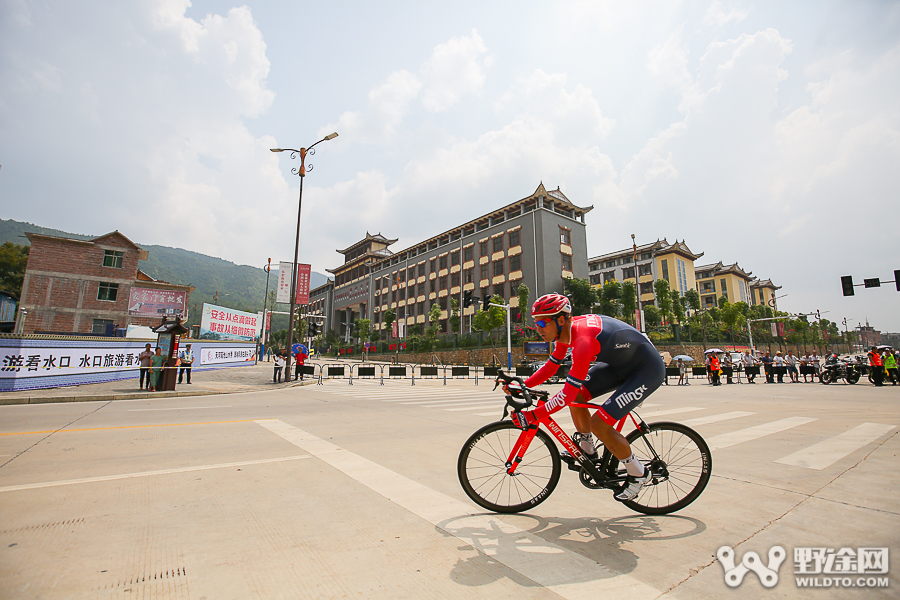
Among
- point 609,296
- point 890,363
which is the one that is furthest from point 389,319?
point 890,363

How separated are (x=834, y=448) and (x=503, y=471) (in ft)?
16.8

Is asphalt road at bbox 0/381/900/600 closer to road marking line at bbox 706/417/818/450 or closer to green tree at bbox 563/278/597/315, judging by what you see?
road marking line at bbox 706/417/818/450

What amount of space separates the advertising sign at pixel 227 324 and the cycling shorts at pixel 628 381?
33100mm

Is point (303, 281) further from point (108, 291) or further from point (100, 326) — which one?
point (100, 326)

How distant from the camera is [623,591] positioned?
2.23m

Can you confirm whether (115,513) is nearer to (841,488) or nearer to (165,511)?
(165,511)

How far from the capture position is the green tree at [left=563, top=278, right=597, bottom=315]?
160 ft

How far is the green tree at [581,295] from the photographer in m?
48.6

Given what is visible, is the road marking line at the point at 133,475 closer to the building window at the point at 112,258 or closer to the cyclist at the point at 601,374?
the cyclist at the point at 601,374

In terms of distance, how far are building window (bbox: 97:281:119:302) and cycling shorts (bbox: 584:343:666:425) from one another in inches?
1861

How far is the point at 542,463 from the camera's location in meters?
3.45

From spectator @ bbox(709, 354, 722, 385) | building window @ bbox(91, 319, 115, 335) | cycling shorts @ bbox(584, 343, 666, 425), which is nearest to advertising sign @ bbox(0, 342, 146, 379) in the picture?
cycling shorts @ bbox(584, 343, 666, 425)

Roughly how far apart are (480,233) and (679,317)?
29.0m

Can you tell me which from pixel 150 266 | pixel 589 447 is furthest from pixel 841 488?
pixel 150 266
